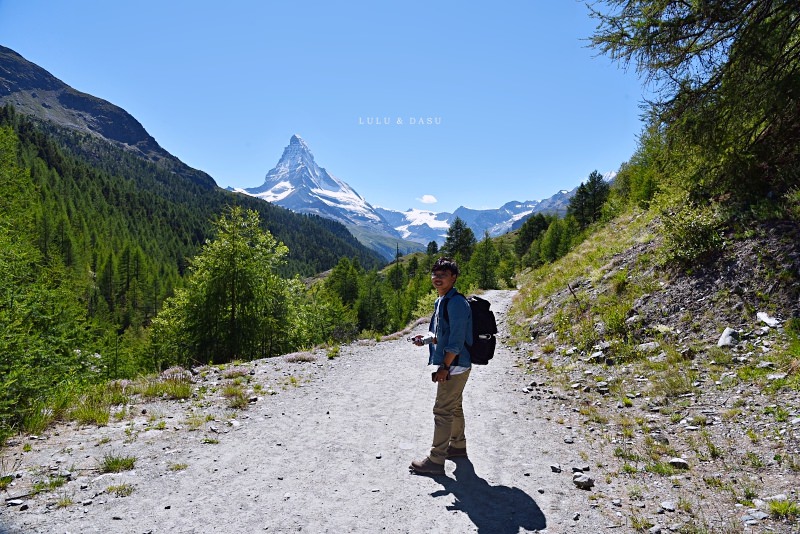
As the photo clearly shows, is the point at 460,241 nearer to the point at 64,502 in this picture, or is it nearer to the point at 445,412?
the point at 445,412

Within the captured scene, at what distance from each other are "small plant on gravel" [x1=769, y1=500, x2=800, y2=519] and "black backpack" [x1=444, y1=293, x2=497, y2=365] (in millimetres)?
3437

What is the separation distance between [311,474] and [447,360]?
2687mm

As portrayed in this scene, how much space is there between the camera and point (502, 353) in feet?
52.6

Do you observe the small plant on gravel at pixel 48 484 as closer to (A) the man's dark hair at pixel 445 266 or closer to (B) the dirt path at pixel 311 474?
(B) the dirt path at pixel 311 474

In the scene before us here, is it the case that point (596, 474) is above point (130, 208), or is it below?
below

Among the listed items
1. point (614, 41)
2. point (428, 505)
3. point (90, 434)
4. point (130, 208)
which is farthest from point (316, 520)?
point (130, 208)

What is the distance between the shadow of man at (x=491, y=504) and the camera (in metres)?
4.62

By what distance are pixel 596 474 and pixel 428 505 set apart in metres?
2.65

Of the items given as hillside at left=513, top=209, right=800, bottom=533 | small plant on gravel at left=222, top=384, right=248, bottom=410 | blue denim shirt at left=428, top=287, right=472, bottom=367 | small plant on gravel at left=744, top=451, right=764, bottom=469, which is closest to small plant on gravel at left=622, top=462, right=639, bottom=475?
hillside at left=513, top=209, right=800, bottom=533

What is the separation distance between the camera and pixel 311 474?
19.6ft

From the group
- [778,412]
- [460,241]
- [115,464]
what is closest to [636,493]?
[778,412]

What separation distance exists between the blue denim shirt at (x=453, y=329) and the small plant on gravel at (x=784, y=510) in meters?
3.69

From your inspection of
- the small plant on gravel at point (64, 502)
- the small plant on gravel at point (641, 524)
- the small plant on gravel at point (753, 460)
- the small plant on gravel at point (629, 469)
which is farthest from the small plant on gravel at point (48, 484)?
the small plant on gravel at point (753, 460)

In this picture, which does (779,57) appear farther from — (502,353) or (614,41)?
(502,353)
